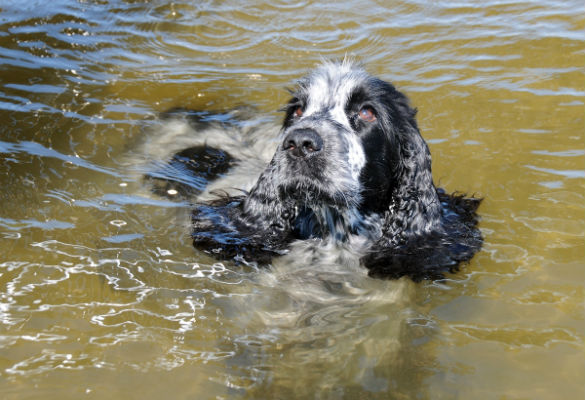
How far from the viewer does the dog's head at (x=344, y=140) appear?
387 centimetres

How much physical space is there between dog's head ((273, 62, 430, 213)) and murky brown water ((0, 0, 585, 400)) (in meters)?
0.57

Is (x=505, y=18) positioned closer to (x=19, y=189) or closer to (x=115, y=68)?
A: (x=115, y=68)

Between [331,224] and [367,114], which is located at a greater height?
[367,114]

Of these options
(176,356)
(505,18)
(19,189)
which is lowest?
(176,356)

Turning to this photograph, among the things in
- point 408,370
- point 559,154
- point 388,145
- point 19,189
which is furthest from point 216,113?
point 408,370

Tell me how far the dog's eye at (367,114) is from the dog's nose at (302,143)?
473 mm

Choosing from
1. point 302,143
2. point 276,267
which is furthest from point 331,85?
point 276,267

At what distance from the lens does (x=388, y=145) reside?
4.22 meters

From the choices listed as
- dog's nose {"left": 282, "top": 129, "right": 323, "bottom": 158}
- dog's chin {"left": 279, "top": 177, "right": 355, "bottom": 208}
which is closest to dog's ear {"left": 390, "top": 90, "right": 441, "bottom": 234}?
dog's chin {"left": 279, "top": 177, "right": 355, "bottom": 208}

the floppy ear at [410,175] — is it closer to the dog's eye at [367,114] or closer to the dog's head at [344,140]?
the dog's head at [344,140]

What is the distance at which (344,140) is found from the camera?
13.1 feet

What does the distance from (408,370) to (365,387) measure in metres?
0.25

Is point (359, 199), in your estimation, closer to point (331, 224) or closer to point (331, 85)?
point (331, 224)

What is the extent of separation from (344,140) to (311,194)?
1.19 ft
